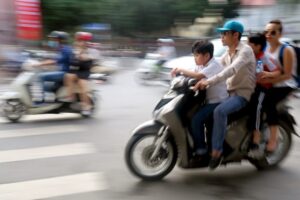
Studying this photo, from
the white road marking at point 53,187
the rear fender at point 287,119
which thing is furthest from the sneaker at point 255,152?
the white road marking at point 53,187

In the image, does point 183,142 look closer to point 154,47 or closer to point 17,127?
point 17,127

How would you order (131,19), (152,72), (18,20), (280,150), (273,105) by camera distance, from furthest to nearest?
(131,19)
(18,20)
(152,72)
(280,150)
(273,105)

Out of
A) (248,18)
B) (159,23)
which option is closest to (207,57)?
(248,18)

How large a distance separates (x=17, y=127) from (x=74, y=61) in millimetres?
1540

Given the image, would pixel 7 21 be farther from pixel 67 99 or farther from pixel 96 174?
pixel 96 174

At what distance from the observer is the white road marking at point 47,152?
5837 millimetres

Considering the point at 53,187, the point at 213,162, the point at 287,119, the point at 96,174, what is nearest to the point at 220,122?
the point at 213,162

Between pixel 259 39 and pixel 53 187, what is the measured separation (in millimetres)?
2703

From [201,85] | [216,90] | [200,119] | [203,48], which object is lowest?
[200,119]

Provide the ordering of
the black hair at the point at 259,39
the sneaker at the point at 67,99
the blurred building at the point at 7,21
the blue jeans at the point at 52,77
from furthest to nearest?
the blurred building at the point at 7,21 < the sneaker at the point at 67,99 < the blue jeans at the point at 52,77 < the black hair at the point at 259,39

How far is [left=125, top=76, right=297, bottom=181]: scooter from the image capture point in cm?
468

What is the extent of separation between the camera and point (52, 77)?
8141 millimetres

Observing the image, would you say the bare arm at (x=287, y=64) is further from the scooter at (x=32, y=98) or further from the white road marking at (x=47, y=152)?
the scooter at (x=32, y=98)

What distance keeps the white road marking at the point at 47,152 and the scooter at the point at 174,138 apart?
1.47 meters
